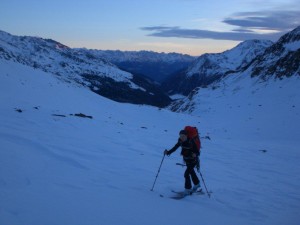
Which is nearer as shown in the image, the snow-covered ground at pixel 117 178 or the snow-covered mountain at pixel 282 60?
the snow-covered ground at pixel 117 178

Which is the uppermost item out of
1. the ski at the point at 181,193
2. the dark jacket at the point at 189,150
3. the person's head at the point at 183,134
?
the person's head at the point at 183,134

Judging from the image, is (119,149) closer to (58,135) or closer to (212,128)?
(58,135)

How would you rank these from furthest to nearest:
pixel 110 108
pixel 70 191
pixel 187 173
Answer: pixel 110 108
pixel 187 173
pixel 70 191

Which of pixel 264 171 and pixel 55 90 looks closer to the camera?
pixel 264 171

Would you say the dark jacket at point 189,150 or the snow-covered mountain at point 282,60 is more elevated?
the snow-covered mountain at point 282,60

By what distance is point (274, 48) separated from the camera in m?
74.4

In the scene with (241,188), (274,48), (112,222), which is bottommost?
(241,188)

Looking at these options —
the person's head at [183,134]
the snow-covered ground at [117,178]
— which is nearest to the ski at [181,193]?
the snow-covered ground at [117,178]

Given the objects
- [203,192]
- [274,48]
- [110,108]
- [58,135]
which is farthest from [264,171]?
[274,48]

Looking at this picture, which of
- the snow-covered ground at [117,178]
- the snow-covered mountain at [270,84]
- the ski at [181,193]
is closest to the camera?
the snow-covered ground at [117,178]

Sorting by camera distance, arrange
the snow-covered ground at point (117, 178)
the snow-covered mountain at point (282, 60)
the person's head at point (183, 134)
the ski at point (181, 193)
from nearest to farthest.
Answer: the snow-covered ground at point (117, 178) < the person's head at point (183, 134) < the ski at point (181, 193) < the snow-covered mountain at point (282, 60)

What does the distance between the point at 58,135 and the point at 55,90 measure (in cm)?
2118

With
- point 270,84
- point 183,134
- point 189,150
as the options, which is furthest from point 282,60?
point 183,134

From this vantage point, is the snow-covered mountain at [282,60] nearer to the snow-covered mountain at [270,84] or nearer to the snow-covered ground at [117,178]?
the snow-covered mountain at [270,84]
